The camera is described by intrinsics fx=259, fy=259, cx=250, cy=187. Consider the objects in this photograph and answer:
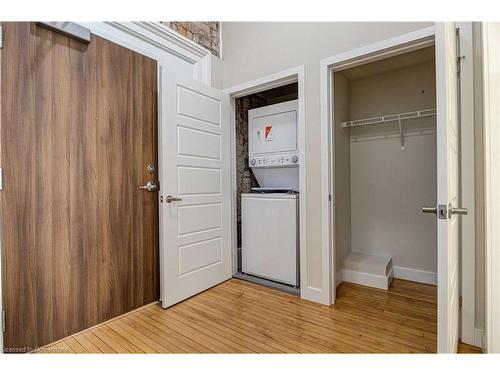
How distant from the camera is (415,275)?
2559 millimetres

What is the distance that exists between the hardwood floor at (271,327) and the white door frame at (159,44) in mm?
392

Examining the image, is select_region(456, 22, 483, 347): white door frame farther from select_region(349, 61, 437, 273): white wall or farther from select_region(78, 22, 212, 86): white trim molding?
select_region(78, 22, 212, 86): white trim molding

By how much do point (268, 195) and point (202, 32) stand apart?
170 cm

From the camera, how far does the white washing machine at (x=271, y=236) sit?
2352 millimetres

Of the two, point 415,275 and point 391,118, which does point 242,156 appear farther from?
point 415,275

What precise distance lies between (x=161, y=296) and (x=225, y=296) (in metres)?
0.53

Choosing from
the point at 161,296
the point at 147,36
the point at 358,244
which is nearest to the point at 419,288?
the point at 358,244

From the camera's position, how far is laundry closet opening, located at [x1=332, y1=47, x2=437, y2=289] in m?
2.51

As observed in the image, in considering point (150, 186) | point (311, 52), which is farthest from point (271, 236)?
point (311, 52)

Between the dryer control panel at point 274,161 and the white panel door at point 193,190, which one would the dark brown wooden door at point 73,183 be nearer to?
the white panel door at point 193,190

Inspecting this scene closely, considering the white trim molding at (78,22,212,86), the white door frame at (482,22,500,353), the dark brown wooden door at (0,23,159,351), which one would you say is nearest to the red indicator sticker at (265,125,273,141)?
the white trim molding at (78,22,212,86)
